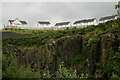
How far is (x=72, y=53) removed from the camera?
2938 centimetres

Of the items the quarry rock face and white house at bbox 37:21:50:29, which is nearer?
the quarry rock face

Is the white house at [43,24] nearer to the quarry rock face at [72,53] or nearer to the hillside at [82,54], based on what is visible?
the quarry rock face at [72,53]

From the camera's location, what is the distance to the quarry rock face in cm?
2441

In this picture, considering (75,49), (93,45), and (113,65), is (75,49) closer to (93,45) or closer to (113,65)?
(93,45)

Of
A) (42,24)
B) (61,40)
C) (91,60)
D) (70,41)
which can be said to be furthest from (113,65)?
(42,24)

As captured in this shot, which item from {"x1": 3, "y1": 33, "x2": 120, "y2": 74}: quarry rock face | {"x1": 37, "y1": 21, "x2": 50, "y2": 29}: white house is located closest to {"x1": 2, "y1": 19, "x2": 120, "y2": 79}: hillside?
{"x1": 3, "y1": 33, "x2": 120, "y2": 74}: quarry rock face

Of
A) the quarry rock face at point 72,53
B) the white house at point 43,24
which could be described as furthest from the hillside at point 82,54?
the white house at point 43,24

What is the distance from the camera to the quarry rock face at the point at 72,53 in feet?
80.1

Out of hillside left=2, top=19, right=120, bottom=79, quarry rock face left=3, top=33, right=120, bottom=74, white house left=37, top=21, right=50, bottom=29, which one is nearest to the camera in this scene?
hillside left=2, top=19, right=120, bottom=79

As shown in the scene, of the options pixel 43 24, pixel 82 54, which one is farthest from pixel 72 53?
pixel 43 24

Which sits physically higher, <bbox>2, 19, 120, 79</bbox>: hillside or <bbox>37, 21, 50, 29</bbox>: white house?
<bbox>37, 21, 50, 29</bbox>: white house

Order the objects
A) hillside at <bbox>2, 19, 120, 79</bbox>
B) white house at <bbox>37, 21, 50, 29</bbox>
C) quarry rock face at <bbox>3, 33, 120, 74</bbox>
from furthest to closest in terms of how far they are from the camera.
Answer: white house at <bbox>37, 21, 50, 29</bbox> → quarry rock face at <bbox>3, 33, 120, 74</bbox> → hillside at <bbox>2, 19, 120, 79</bbox>

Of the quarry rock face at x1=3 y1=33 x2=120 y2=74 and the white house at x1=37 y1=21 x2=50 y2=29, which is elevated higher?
the white house at x1=37 y1=21 x2=50 y2=29

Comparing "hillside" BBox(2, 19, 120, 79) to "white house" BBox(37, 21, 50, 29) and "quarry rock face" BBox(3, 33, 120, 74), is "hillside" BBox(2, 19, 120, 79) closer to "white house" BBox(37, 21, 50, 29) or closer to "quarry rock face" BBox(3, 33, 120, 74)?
"quarry rock face" BBox(3, 33, 120, 74)
